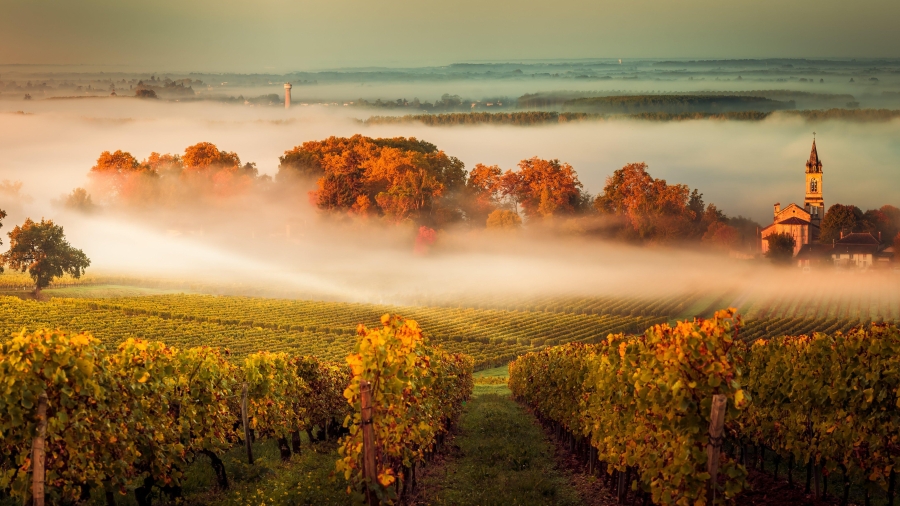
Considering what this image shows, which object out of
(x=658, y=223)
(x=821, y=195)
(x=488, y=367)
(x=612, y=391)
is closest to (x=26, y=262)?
(x=488, y=367)

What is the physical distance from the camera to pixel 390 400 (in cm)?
1169

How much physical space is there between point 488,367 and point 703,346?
4039 cm

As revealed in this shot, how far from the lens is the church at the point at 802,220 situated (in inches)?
3755

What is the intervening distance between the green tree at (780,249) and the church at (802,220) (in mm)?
1722

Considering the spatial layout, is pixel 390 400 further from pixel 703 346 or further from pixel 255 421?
pixel 255 421

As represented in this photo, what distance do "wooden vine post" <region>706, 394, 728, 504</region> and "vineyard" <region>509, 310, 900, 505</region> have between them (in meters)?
0.05

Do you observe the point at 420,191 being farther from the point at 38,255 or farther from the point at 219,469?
the point at 219,469

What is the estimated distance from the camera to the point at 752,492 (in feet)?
46.4

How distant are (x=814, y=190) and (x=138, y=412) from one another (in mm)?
106401

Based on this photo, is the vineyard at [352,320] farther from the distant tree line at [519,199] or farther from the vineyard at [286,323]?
the distant tree line at [519,199]

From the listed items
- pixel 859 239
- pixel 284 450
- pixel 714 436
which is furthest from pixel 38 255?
pixel 859 239

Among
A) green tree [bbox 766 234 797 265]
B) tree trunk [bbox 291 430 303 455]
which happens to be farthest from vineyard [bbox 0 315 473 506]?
green tree [bbox 766 234 797 265]

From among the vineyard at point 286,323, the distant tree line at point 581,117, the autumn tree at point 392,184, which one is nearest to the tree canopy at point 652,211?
the autumn tree at point 392,184

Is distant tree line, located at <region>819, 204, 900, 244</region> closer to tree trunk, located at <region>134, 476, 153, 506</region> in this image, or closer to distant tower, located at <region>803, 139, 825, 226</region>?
distant tower, located at <region>803, 139, 825, 226</region>
